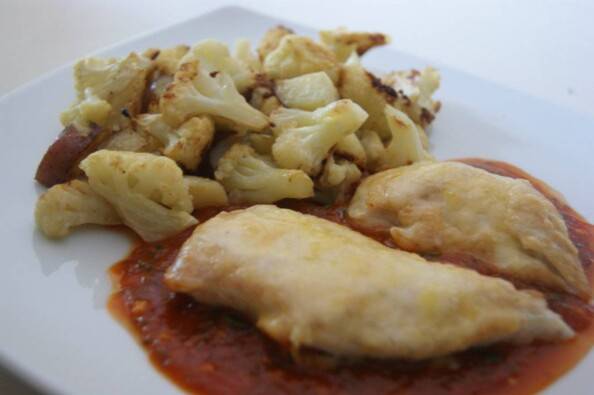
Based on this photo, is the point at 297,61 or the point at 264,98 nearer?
the point at 264,98

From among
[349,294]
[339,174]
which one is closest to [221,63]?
[339,174]

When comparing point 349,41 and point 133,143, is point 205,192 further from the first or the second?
point 349,41

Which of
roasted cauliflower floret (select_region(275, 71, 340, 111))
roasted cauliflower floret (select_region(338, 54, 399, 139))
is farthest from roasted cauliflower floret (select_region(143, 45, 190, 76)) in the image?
roasted cauliflower floret (select_region(338, 54, 399, 139))

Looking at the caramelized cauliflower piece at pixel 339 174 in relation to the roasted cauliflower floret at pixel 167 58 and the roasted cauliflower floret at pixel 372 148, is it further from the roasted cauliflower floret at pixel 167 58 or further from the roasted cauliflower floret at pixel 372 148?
the roasted cauliflower floret at pixel 167 58

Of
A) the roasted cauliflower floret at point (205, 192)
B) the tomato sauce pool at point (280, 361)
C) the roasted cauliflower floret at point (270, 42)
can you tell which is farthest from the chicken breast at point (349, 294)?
the roasted cauliflower floret at point (270, 42)

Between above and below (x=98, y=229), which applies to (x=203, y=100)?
above

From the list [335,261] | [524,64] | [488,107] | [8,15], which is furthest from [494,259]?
[8,15]
